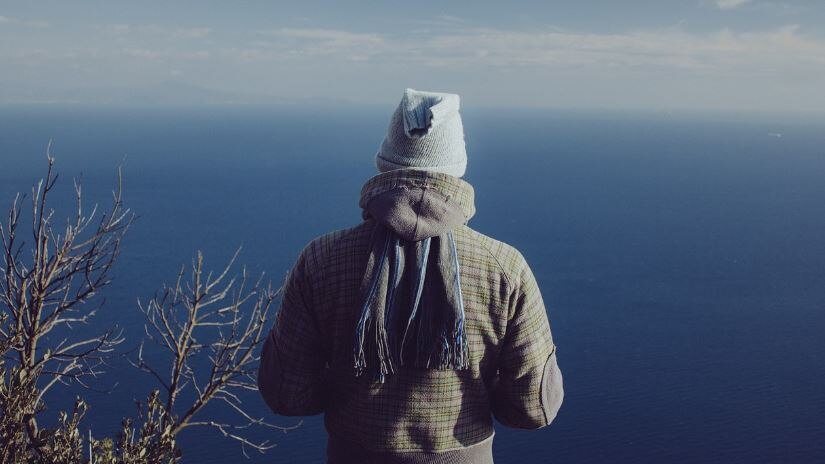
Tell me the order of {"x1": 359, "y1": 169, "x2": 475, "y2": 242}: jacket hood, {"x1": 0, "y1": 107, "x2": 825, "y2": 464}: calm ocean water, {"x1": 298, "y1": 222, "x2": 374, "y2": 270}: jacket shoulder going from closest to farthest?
{"x1": 359, "y1": 169, "x2": 475, "y2": 242}: jacket hood → {"x1": 298, "y1": 222, "x2": 374, "y2": 270}: jacket shoulder → {"x1": 0, "y1": 107, "x2": 825, "y2": 464}: calm ocean water

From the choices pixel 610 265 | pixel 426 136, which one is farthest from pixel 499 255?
pixel 610 265

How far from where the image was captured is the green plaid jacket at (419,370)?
65.1 inches

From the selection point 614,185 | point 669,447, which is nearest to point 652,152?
point 614,185

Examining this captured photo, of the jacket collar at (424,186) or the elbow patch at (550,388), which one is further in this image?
the elbow patch at (550,388)

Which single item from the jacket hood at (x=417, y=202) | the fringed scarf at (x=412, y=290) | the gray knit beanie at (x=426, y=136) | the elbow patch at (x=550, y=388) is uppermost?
the gray knit beanie at (x=426, y=136)

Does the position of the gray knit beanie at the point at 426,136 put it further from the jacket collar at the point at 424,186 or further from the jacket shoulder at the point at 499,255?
the jacket shoulder at the point at 499,255

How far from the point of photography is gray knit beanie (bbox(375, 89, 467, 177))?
1636mm

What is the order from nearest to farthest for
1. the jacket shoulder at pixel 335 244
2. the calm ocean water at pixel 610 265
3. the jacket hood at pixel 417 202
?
1. the jacket hood at pixel 417 202
2. the jacket shoulder at pixel 335 244
3. the calm ocean water at pixel 610 265

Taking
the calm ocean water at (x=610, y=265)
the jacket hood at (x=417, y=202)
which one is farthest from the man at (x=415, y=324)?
the calm ocean water at (x=610, y=265)

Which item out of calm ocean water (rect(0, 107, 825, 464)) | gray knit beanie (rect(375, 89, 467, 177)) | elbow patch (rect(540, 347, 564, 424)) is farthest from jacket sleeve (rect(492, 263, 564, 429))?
calm ocean water (rect(0, 107, 825, 464))

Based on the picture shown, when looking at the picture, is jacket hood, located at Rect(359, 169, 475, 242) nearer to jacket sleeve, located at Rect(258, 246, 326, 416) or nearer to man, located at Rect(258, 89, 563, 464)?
man, located at Rect(258, 89, 563, 464)

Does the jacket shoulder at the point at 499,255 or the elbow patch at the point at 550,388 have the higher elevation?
the jacket shoulder at the point at 499,255

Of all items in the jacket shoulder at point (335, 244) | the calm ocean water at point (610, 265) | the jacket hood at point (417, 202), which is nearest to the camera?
the jacket hood at point (417, 202)

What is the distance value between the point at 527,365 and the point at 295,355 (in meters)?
0.57
